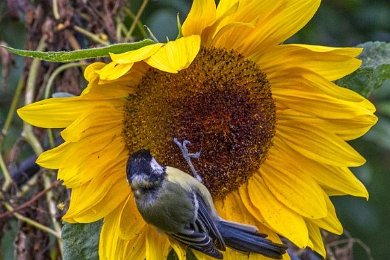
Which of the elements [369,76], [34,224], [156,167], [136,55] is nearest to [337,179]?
[369,76]

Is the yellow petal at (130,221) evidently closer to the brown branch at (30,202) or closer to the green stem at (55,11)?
the brown branch at (30,202)

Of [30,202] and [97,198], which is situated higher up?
[97,198]

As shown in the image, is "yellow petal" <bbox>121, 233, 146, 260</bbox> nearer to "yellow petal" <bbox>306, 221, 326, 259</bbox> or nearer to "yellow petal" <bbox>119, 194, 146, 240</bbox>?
"yellow petal" <bbox>119, 194, 146, 240</bbox>

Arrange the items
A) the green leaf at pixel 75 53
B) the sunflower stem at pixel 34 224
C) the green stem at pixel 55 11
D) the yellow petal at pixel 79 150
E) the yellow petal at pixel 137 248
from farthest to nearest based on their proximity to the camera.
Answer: the green stem at pixel 55 11 → the sunflower stem at pixel 34 224 → the yellow petal at pixel 137 248 → the yellow petal at pixel 79 150 → the green leaf at pixel 75 53

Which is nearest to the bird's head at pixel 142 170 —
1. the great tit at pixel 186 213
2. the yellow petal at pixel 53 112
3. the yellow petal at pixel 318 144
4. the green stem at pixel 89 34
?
the great tit at pixel 186 213

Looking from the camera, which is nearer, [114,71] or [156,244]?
[114,71]

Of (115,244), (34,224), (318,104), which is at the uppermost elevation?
(318,104)

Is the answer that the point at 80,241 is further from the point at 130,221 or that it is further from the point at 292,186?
the point at 292,186

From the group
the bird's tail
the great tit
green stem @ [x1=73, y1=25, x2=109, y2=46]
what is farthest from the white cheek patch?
→ green stem @ [x1=73, y1=25, x2=109, y2=46]
